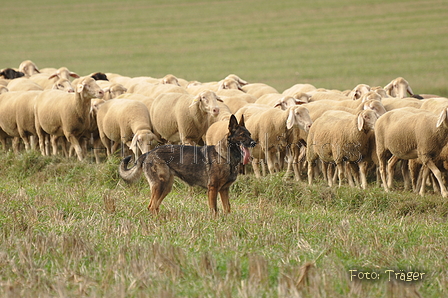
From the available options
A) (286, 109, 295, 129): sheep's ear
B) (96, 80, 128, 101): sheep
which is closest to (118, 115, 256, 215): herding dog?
(286, 109, 295, 129): sheep's ear

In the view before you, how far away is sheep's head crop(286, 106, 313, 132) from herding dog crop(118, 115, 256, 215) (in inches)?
172

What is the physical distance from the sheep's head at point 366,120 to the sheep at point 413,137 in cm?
12

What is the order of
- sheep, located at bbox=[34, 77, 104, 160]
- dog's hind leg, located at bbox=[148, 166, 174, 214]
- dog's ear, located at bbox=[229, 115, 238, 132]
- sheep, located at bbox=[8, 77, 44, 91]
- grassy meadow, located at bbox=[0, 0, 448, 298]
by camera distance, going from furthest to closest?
1. sheep, located at bbox=[8, 77, 44, 91]
2. sheep, located at bbox=[34, 77, 104, 160]
3. dog's hind leg, located at bbox=[148, 166, 174, 214]
4. dog's ear, located at bbox=[229, 115, 238, 132]
5. grassy meadow, located at bbox=[0, 0, 448, 298]

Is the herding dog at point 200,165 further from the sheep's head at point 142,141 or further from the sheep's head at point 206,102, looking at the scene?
the sheep's head at point 206,102

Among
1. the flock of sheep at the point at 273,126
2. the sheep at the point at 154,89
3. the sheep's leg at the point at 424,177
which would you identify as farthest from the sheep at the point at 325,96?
the sheep's leg at the point at 424,177

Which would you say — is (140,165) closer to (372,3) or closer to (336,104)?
(336,104)

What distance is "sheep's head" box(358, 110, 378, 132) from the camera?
448 inches

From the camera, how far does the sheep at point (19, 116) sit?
15016mm

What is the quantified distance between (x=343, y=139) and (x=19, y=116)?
24.0ft

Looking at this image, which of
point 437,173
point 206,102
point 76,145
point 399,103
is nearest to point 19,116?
point 76,145

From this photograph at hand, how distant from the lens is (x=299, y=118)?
12289mm

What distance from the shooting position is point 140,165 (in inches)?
316

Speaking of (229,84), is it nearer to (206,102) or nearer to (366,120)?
(206,102)

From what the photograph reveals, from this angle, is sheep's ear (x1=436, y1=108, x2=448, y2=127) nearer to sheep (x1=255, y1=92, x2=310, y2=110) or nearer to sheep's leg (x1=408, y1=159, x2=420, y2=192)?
sheep's leg (x1=408, y1=159, x2=420, y2=192)
